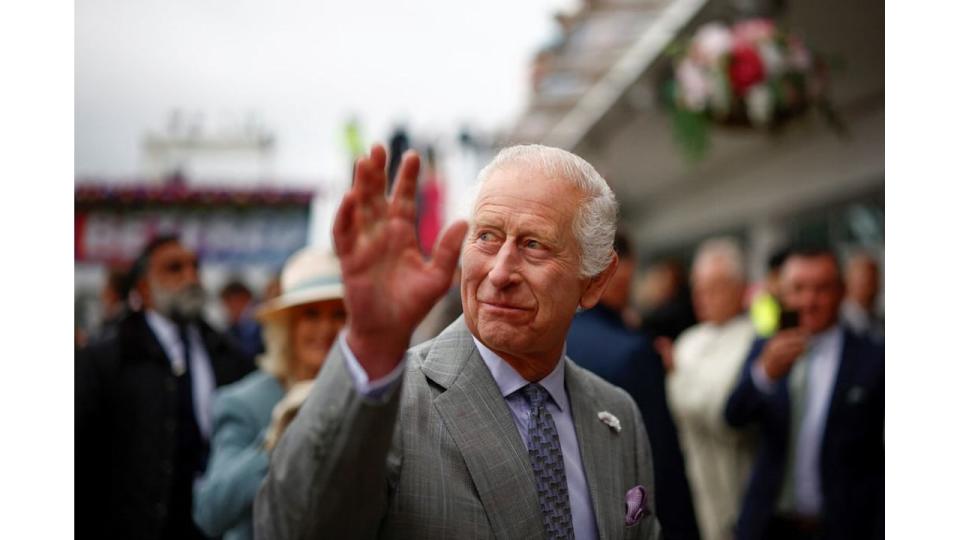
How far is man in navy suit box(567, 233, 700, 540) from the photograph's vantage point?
3.09 metres

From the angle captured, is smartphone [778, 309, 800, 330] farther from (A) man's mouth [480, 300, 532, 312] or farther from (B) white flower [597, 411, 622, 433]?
(A) man's mouth [480, 300, 532, 312]

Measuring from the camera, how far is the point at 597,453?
6.54 feet

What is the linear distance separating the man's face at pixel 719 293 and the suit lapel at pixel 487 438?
357 centimetres

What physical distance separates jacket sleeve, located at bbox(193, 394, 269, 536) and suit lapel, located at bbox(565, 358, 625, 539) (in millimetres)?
1141

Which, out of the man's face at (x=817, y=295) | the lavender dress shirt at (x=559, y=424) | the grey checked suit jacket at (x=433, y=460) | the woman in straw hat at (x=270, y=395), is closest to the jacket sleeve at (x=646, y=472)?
the grey checked suit jacket at (x=433, y=460)

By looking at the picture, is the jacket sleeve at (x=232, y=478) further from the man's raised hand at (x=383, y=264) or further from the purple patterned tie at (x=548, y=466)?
the man's raised hand at (x=383, y=264)

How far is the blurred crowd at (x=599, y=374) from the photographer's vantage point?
124 inches

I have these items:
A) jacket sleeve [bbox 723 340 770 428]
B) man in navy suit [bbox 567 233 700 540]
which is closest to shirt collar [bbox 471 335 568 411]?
man in navy suit [bbox 567 233 700 540]

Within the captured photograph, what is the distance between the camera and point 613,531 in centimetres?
191

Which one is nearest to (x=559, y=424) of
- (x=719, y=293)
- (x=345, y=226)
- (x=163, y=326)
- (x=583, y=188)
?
(x=583, y=188)

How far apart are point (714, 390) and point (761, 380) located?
0.62 m
